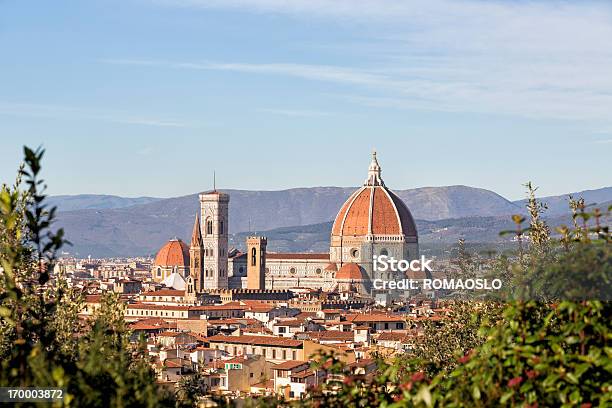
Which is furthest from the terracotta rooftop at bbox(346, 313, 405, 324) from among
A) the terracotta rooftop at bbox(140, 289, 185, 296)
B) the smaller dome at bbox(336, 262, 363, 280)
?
the smaller dome at bbox(336, 262, 363, 280)

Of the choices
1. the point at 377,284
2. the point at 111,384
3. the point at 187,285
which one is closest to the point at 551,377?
the point at 111,384

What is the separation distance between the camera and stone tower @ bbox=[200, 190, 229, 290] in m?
121

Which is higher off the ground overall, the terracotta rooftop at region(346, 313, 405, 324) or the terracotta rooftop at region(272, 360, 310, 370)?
the terracotta rooftop at region(346, 313, 405, 324)

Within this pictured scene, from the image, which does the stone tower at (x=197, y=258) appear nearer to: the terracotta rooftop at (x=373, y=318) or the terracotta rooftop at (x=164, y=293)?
the terracotta rooftop at (x=164, y=293)

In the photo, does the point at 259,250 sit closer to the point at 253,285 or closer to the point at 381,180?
the point at 253,285

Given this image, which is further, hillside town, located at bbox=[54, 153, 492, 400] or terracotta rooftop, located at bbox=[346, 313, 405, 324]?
terracotta rooftop, located at bbox=[346, 313, 405, 324]

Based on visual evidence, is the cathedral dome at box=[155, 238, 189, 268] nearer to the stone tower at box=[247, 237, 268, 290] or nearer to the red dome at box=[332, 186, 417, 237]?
the stone tower at box=[247, 237, 268, 290]

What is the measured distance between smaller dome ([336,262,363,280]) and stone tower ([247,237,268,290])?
842 cm

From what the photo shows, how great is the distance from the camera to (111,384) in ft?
22.5

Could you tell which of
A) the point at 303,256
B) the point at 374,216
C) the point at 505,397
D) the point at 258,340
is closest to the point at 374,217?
the point at 374,216

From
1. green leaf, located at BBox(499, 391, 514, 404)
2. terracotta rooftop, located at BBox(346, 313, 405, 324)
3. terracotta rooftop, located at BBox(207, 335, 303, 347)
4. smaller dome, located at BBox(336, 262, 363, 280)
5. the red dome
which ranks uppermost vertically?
the red dome

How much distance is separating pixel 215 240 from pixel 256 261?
16.8 feet

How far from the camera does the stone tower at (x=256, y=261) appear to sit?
12212 centimetres

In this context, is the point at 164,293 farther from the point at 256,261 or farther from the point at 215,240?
the point at 256,261
